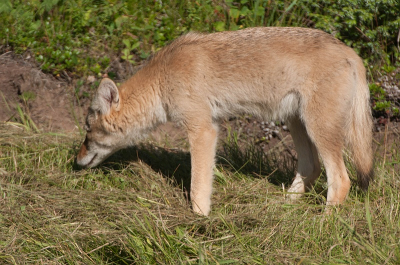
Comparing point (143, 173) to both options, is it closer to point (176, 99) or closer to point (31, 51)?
point (176, 99)

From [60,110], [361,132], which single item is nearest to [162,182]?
[361,132]

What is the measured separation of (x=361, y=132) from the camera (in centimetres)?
461

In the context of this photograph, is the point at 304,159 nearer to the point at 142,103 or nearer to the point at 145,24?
the point at 142,103

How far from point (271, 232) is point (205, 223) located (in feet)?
1.75

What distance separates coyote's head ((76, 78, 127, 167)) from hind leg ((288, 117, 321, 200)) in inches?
70.0

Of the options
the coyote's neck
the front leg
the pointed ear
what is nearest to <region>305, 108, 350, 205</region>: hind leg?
the front leg

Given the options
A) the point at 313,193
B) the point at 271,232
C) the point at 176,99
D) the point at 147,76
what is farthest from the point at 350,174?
the point at 147,76

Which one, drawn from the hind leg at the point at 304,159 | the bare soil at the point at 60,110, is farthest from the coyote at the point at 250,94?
the bare soil at the point at 60,110

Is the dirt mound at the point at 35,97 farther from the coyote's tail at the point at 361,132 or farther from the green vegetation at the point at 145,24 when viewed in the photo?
the coyote's tail at the point at 361,132

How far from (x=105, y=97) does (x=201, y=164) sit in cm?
115

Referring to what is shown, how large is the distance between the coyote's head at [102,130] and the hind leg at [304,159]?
1.78m

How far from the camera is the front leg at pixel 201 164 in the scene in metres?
4.45

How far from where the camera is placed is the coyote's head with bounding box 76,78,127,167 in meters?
4.72

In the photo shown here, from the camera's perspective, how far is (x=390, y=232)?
373 cm
